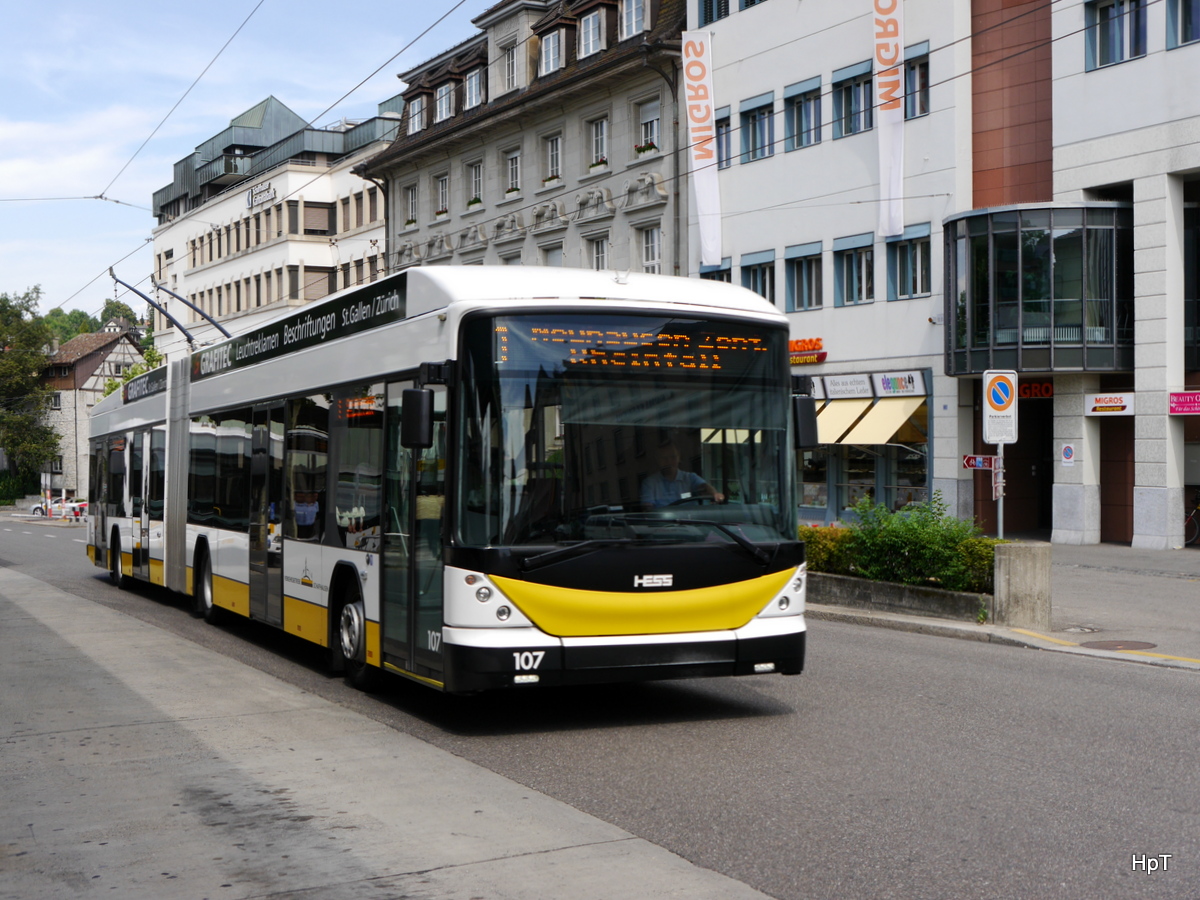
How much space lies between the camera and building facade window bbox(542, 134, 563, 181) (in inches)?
1688

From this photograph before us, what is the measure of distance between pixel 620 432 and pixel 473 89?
40781mm

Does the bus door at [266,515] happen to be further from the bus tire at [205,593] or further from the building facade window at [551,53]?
the building facade window at [551,53]

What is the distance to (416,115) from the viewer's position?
51500 millimetres

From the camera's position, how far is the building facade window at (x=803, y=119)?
3431cm

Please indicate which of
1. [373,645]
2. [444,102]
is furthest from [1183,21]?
[444,102]

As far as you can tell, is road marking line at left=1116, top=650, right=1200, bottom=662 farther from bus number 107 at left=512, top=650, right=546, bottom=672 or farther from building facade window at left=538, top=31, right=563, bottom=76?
building facade window at left=538, top=31, right=563, bottom=76

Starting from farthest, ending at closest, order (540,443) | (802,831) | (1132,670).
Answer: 1. (1132,670)
2. (540,443)
3. (802,831)

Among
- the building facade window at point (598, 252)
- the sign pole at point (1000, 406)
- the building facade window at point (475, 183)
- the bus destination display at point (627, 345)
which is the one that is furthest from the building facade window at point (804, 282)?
the bus destination display at point (627, 345)

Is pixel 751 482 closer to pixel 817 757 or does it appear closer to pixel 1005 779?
pixel 817 757

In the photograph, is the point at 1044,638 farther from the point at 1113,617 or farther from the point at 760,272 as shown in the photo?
the point at 760,272

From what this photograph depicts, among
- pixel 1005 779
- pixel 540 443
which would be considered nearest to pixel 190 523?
pixel 540 443

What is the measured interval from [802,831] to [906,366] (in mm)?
26914

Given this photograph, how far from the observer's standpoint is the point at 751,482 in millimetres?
9164

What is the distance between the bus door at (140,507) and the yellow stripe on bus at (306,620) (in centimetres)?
740
